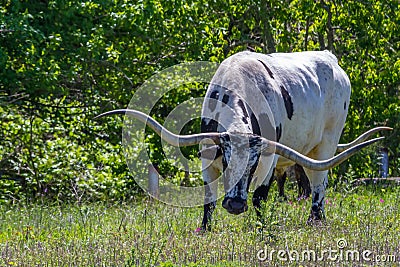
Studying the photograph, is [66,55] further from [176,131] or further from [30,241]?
[30,241]

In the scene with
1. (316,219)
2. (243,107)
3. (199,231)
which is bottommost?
(316,219)

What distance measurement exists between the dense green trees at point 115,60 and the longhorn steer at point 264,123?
3.49 metres

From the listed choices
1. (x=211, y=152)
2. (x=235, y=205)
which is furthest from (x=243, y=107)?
(x=235, y=205)

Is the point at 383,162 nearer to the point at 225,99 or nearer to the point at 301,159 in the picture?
the point at 301,159

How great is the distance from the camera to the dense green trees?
520 inches

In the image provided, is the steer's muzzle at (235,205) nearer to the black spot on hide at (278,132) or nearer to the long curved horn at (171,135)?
the long curved horn at (171,135)

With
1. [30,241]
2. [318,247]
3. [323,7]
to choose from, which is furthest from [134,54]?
[318,247]

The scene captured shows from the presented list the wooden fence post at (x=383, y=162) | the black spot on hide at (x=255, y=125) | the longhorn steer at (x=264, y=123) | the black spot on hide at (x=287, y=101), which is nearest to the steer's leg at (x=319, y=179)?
the longhorn steer at (x=264, y=123)

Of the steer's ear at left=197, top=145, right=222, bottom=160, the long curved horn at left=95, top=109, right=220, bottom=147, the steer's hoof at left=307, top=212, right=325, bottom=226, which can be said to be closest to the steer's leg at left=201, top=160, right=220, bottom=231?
the steer's ear at left=197, top=145, right=222, bottom=160

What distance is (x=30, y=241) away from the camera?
26.6 ft

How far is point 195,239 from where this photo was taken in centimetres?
802

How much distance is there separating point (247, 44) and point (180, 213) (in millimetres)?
7081

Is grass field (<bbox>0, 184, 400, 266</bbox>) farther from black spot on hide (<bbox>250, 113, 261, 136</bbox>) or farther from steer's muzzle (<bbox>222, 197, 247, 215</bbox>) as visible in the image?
black spot on hide (<bbox>250, 113, 261, 136</bbox>)

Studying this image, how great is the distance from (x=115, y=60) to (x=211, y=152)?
5.07 m
